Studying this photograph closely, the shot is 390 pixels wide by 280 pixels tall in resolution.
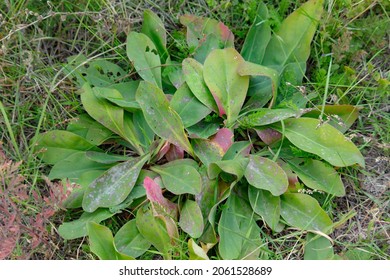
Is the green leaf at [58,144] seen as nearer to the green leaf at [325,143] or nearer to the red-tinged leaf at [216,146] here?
the red-tinged leaf at [216,146]

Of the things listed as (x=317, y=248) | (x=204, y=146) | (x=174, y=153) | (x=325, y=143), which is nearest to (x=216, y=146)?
(x=204, y=146)

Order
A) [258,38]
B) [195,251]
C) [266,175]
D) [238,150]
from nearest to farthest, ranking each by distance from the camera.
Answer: [195,251]
[266,175]
[238,150]
[258,38]

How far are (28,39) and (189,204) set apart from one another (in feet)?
→ 2.88

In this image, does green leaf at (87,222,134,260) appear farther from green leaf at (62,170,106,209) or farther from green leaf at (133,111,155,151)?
green leaf at (133,111,155,151)

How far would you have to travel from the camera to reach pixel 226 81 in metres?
1.96

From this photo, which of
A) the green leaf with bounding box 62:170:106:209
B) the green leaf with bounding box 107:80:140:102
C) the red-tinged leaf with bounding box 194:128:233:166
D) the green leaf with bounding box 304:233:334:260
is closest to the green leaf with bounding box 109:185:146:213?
the green leaf with bounding box 62:170:106:209

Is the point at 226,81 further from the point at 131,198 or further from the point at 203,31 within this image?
the point at 131,198

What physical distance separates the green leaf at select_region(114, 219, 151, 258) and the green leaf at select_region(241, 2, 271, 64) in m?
0.72

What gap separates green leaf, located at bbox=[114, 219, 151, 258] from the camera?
1844 millimetres

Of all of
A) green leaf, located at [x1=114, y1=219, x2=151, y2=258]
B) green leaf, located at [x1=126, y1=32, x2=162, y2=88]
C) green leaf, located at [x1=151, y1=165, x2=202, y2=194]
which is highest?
green leaf, located at [x1=126, y1=32, x2=162, y2=88]

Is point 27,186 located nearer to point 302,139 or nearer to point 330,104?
point 302,139

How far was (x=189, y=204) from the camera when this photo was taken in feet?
6.10

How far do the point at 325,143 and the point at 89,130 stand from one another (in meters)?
0.82

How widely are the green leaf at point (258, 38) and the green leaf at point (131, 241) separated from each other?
72 centimetres
